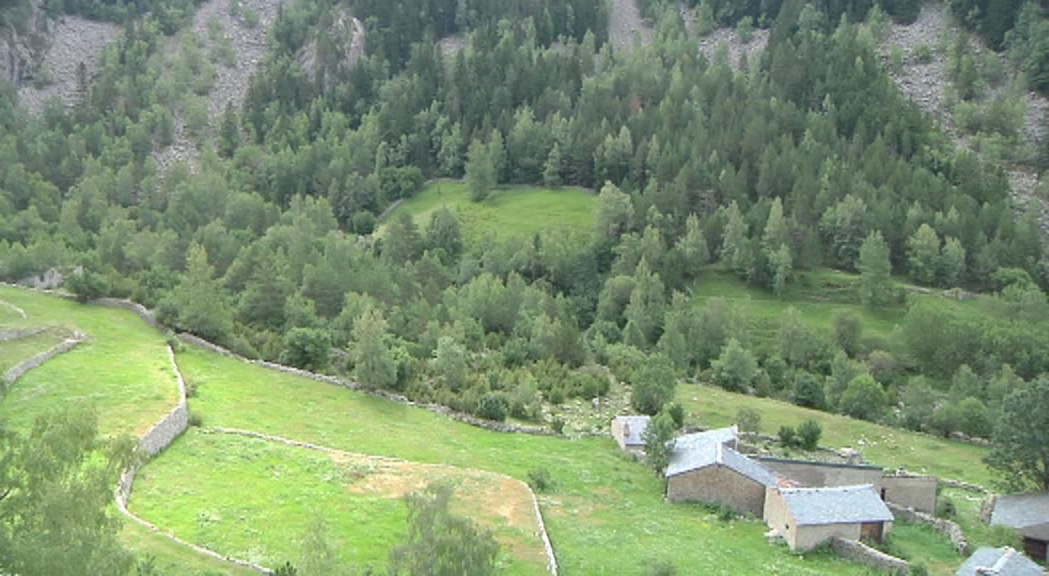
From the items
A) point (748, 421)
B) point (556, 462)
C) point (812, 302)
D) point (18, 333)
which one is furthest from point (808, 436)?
point (812, 302)

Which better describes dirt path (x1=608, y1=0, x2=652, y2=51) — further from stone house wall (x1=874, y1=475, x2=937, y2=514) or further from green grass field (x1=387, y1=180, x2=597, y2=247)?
stone house wall (x1=874, y1=475, x2=937, y2=514)

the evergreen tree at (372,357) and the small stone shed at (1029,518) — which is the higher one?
the evergreen tree at (372,357)

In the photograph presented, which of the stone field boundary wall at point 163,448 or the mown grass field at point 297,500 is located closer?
the stone field boundary wall at point 163,448

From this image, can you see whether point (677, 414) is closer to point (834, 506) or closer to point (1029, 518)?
point (834, 506)

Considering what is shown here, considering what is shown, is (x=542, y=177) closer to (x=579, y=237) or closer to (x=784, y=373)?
(x=579, y=237)

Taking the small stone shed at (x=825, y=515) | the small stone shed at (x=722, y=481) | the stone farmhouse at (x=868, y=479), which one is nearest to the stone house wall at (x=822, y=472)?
the stone farmhouse at (x=868, y=479)

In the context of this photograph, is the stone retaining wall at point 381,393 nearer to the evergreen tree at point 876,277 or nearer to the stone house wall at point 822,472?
the stone house wall at point 822,472
